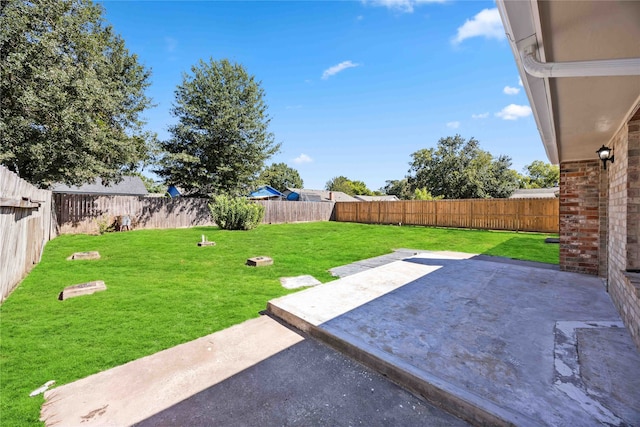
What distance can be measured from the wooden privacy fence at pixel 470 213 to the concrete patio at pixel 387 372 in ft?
36.5

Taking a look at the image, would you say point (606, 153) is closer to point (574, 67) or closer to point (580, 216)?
point (580, 216)

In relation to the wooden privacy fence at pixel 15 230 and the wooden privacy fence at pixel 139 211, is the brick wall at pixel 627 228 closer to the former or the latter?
the wooden privacy fence at pixel 15 230

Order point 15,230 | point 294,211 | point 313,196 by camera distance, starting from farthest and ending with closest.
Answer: point 313,196
point 294,211
point 15,230

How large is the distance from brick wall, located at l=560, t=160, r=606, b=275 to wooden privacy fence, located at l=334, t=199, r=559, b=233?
898cm

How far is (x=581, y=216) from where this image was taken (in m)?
A: 4.76

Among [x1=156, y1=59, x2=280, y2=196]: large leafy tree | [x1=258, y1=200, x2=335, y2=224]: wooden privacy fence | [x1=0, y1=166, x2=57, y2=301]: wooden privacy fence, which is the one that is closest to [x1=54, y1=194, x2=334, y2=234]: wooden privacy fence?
[x1=258, y1=200, x2=335, y2=224]: wooden privacy fence

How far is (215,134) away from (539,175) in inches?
1734

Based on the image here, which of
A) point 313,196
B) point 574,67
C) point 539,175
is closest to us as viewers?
point 574,67

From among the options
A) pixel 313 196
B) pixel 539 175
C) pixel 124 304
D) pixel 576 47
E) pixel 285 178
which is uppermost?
pixel 285 178

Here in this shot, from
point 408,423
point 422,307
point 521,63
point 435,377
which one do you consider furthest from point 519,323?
point 521,63

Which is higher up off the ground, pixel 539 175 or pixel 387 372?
pixel 539 175

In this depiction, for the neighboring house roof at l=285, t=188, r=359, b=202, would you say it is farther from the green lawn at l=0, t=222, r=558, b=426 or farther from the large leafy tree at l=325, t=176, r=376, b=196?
the green lawn at l=0, t=222, r=558, b=426

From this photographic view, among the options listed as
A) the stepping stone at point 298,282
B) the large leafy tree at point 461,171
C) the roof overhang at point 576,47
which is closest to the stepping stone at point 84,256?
the stepping stone at point 298,282

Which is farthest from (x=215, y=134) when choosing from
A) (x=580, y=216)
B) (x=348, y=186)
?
(x=348, y=186)
